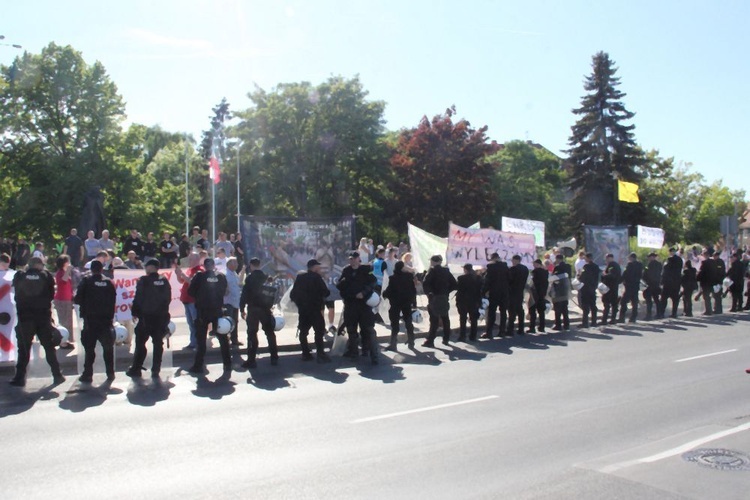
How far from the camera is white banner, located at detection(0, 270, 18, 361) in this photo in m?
10.4

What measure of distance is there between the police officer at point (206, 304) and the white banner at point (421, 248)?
7.18m

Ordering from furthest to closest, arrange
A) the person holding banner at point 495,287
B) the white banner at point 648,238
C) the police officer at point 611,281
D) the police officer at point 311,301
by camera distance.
Result: the white banner at point 648,238 < the police officer at point 611,281 < the person holding banner at point 495,287 < the police officer at point 311,301

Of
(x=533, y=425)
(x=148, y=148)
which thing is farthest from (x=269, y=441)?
(x=148, y=148)

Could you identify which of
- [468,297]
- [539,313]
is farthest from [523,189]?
[468,297]

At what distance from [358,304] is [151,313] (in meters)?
3.56

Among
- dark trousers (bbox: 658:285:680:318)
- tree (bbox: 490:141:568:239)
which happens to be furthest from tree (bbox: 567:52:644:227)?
dark trousers (bbox: 658:285:680:318)

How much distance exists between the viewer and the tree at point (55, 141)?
132 ft

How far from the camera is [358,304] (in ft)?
40.4

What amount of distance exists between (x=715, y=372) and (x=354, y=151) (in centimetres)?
3775

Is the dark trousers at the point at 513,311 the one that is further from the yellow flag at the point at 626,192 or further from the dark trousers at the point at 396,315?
the yellow flag at the point at 626,192

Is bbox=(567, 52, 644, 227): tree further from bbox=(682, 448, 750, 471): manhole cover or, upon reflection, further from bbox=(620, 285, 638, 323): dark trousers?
bbox=(682, 448, 750, 471): manhole cover

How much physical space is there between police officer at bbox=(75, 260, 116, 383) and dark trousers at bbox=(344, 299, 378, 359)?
3983 millimetres

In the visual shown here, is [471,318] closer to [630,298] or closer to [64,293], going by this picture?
[630,298]

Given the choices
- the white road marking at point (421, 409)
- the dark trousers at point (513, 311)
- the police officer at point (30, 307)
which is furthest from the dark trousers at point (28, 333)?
the dark trousers at point (513, 311)
